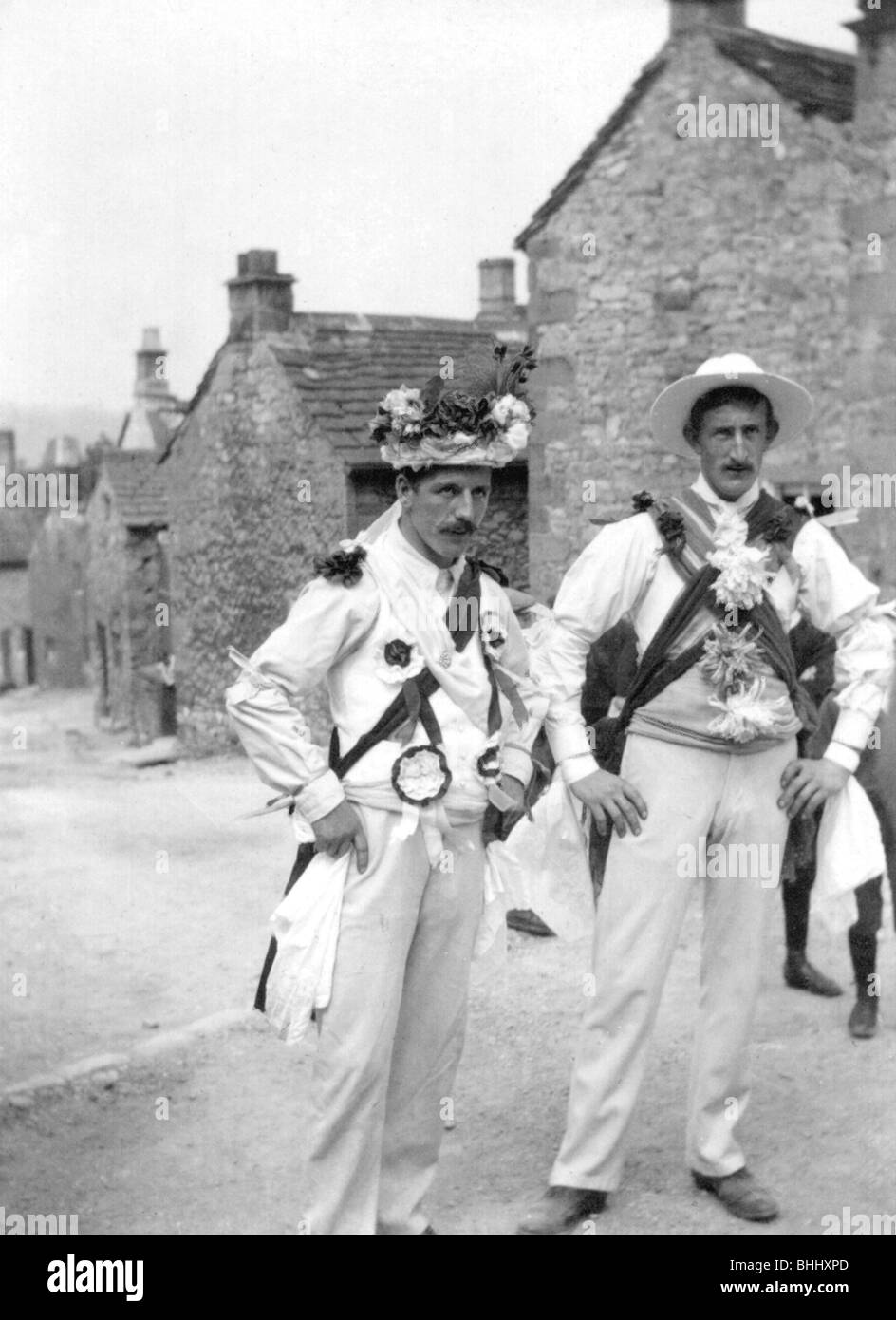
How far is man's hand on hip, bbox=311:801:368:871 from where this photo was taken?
3.32 meters

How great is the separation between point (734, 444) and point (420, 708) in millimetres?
1136

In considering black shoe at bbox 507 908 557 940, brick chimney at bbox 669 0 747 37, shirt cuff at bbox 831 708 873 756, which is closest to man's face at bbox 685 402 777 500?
shirt cuff at bbox 831 708 873 756

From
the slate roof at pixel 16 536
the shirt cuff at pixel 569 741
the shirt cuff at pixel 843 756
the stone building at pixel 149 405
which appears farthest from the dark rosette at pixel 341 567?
the slate roof at pixel 16 536

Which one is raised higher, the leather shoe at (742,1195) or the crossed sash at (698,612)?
the crossed sash at (698,612)

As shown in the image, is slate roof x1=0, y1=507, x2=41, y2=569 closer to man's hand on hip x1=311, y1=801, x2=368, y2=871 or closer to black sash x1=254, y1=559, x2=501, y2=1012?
black sash x1=254, y1=559, x2=501, y2=1012

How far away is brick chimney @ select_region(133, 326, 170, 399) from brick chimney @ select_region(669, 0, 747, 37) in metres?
21.7

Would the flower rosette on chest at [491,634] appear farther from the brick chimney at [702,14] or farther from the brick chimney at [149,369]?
the brick chimney at [149,369]

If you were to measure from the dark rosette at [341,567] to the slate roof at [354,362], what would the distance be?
874 cm

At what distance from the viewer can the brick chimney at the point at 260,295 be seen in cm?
1370

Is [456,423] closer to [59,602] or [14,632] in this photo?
[59,602]

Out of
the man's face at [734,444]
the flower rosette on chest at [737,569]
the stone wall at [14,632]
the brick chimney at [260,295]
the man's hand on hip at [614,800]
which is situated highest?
the brick chimney at [260,295]

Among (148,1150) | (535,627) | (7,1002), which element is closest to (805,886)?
(535,627)

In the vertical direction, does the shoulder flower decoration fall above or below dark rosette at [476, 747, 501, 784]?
above
